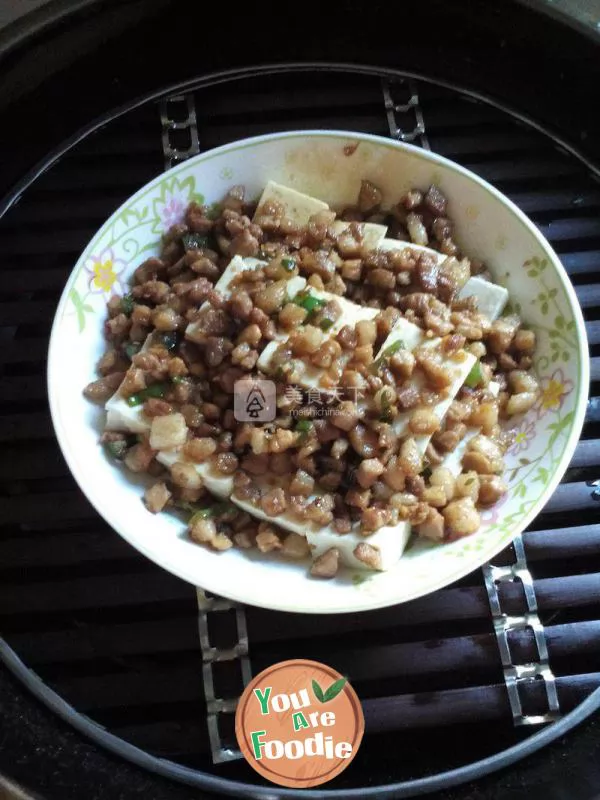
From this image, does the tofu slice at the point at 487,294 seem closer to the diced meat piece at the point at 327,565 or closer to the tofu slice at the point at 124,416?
the diced meat piece at the point at 327,565

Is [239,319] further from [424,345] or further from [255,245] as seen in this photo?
[424,345]

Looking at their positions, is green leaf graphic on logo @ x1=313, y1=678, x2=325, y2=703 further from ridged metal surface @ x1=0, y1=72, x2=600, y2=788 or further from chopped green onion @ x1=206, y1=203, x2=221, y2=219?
chopped green onion @ x1=206, y1=203, x2=221, y2=219

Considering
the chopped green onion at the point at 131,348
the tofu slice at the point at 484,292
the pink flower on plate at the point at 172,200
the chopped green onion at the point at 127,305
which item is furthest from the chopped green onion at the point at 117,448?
the tofu slice at the point at 484,292

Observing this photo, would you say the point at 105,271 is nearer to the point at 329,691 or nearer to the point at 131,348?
the point at 131,348

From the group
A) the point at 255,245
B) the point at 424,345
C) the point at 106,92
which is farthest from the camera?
the point at 106,92

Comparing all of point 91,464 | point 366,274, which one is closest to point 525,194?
point 366,274

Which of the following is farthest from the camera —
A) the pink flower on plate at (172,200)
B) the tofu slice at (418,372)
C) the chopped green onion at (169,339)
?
the pink flower on plate at (172,200)
